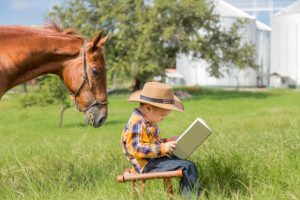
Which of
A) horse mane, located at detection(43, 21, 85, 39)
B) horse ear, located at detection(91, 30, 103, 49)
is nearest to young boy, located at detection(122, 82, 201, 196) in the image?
horse ear, located at detection(91, 30, 103, 49)

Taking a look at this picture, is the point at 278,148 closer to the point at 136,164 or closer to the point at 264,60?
Result: the point at 136,164

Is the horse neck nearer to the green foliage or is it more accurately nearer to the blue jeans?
the blue jeans

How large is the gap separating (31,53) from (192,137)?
7.04ft

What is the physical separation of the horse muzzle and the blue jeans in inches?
39.7

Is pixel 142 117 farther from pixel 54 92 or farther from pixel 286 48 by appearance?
pixel 286 48

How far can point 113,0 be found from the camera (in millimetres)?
43156

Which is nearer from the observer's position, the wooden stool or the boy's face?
the wooden stool

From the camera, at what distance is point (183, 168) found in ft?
14.1

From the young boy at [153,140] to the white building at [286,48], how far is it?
62.7 meters

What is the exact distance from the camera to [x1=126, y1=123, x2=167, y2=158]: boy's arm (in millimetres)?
4281

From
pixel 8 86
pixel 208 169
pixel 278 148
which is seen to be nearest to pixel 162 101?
pixel 208 169

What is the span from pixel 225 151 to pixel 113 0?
126ft

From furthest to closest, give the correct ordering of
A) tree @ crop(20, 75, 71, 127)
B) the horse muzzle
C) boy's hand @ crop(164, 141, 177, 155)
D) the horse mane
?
tree @ crop(20, 75, 71, 127) → the horse mane → the horse muzzle → boy's hand @ crop(164, 141, 177, 155)

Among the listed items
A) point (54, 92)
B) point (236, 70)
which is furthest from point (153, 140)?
point (236, 70)
